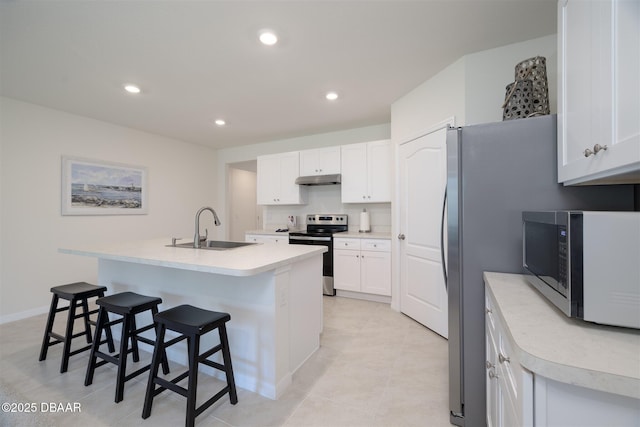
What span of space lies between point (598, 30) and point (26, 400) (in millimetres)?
3406

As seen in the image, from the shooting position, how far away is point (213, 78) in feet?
8.80

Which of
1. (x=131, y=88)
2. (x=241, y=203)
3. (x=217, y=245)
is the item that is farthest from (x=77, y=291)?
(x=241, y=203)

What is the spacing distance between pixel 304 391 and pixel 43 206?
3.74 m

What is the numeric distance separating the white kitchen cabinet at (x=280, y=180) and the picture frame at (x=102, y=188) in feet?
6.02

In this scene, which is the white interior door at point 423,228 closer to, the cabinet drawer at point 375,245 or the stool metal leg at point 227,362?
the cabinet drawer at point 375,245

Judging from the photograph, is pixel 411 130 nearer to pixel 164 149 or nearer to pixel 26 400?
pixel 26 400

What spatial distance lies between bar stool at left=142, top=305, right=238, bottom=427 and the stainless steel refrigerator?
4.31ft

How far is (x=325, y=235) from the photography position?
393 cm

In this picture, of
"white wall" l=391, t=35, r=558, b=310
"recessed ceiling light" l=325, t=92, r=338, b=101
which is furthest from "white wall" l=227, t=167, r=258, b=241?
"white wall" l=391, t=35, r=558, b=310

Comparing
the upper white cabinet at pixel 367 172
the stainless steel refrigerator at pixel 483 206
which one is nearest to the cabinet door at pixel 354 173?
the upper white cabinet at pixel 367 172

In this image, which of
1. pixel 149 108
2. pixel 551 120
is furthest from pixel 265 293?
pixel 149 108

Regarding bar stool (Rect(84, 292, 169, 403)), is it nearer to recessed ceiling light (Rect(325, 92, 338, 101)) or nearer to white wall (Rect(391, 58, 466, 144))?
recessed ceiling light (Rect(325, 92, 338, 101))

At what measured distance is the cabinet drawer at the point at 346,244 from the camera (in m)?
3.72

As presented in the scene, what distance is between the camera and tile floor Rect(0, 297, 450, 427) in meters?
1.57
